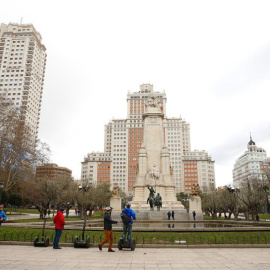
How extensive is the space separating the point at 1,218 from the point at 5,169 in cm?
3006

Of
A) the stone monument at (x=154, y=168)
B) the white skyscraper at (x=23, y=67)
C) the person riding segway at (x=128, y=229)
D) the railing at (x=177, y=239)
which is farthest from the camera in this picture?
Answer: the white skyscraper at (x=23, y=67)

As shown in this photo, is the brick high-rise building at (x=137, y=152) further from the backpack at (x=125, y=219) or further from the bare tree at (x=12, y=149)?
the backpack at (x=125, y=219)

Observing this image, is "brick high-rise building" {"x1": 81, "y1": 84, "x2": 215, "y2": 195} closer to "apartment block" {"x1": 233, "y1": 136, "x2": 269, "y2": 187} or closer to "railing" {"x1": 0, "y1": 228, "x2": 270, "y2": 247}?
"apartment block" {"x1": 233, "y1": 136, "x2": 269, "y2": 187}

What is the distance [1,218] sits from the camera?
1203 cm

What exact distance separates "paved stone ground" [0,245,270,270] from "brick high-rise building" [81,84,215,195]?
121 meters

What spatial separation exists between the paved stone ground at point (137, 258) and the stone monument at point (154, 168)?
92.5ft

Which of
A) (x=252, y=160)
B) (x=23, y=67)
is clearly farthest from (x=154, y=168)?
(x=252, y=160)

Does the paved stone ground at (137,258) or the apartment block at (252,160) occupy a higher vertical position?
the apartment block at (252,160)

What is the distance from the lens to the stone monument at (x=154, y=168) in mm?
42003

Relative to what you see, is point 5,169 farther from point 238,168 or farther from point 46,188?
point 238,168

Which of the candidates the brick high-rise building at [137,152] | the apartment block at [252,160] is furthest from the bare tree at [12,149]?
the apartment block at [252,160]

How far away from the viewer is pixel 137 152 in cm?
13500

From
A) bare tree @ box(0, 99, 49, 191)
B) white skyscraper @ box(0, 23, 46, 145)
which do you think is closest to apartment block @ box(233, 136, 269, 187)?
white skyscraper @ box(0, 23, 46, 145)

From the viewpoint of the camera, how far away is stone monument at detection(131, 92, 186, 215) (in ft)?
138
